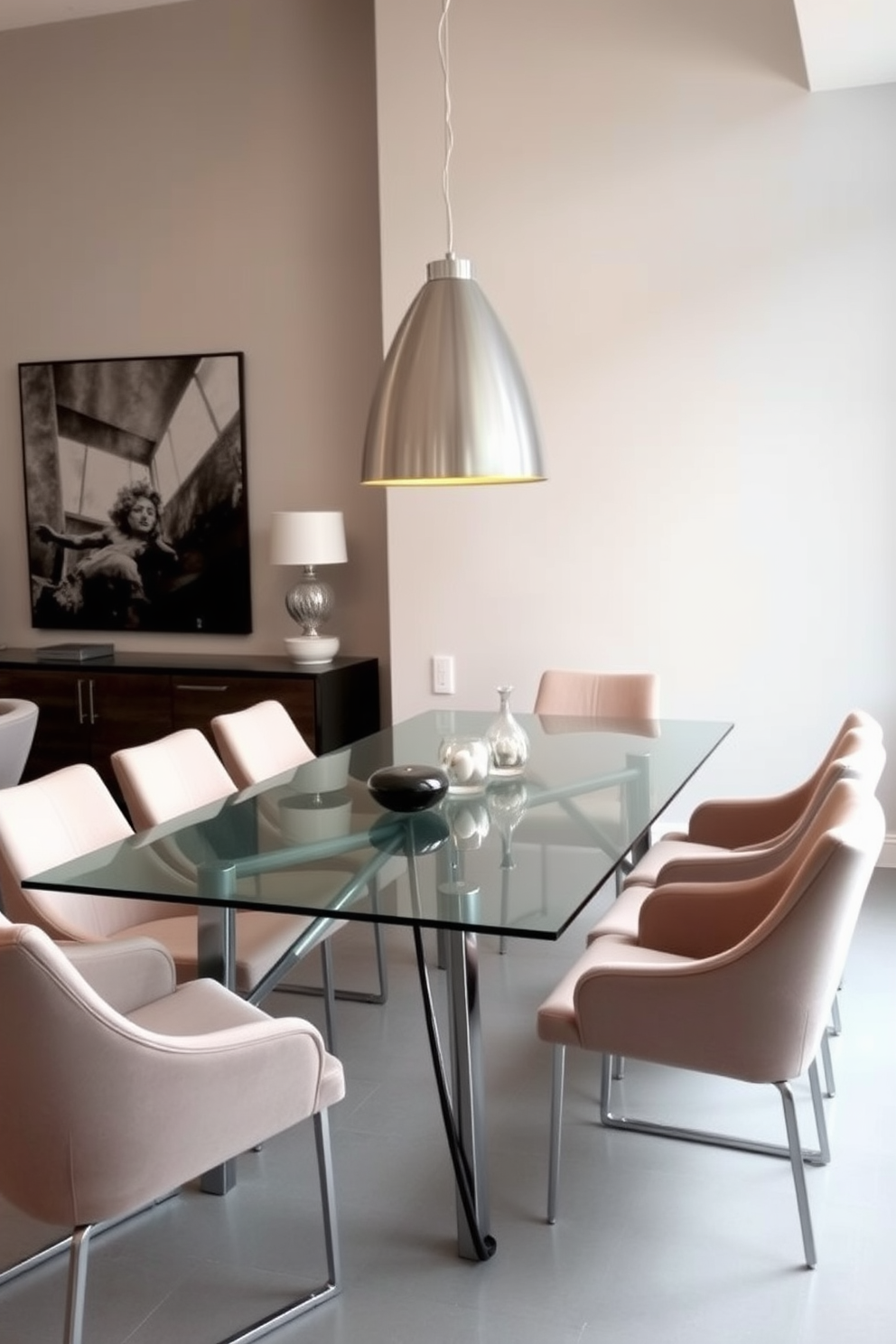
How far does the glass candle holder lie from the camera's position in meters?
2.96

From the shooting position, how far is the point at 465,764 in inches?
117

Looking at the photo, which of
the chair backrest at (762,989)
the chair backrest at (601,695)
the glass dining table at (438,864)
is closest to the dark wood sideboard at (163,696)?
the chair backrest at (601,695)

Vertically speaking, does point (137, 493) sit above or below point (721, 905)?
above

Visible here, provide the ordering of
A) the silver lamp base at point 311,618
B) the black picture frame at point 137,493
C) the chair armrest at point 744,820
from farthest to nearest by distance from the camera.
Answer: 1. the black picture frame at point 137,493
2. the silver lamp base at point 311,618
3. the chair armrest at point 744,820

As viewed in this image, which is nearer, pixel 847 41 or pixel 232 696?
pixel 847 41

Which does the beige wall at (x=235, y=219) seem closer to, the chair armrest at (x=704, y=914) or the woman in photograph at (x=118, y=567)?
the woman in photograph at (x=118, y=567)

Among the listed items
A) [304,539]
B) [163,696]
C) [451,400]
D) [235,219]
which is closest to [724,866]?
[451,400]

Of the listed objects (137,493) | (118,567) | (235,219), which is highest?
(235,219)

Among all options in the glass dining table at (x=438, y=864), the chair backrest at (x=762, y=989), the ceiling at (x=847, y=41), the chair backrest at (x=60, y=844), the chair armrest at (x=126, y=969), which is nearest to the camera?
the chair backrest at (x=762, y=989)

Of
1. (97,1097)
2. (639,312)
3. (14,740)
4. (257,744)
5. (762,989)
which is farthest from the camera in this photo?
(639,312)

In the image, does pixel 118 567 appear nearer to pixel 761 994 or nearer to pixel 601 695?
pixel 601 695

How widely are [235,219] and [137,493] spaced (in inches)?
49.1

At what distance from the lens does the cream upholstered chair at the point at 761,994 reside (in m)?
2.10

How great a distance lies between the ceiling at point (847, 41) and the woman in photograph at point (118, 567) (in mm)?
3141
